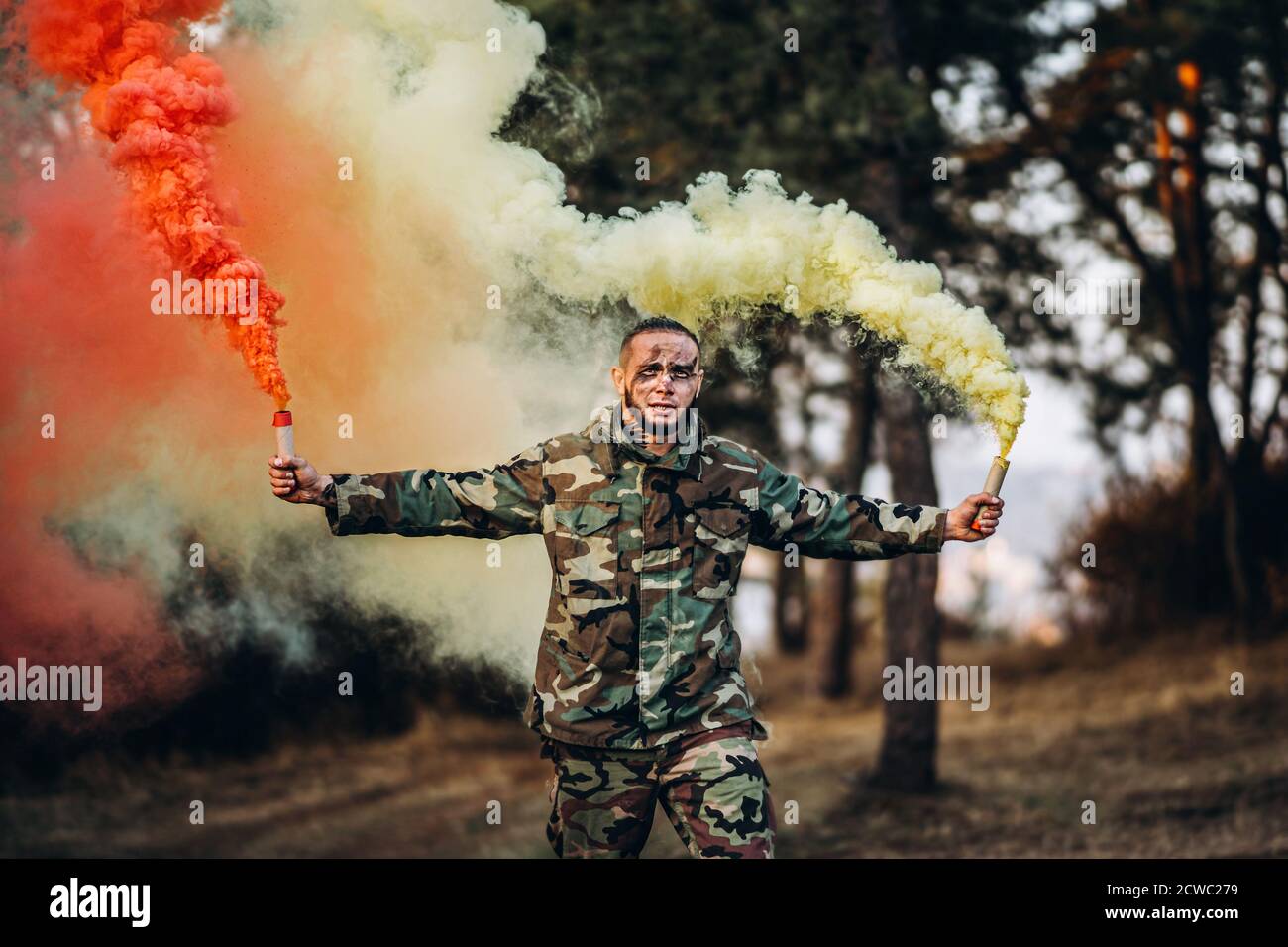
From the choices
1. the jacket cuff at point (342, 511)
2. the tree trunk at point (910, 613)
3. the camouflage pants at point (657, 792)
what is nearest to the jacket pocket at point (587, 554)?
the camouflage pants at point (657, 792)

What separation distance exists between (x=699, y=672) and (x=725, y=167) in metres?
5.53

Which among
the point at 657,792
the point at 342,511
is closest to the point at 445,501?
the point at 342,511

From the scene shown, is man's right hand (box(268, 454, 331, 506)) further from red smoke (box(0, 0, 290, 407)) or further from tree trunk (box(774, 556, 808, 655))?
tree trunk (box(774, 556, 808, 655))

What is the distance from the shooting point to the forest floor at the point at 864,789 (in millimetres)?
8766

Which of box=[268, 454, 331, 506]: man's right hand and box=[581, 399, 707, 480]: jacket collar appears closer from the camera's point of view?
box=[268, 454, 331, 506]: man's right hand

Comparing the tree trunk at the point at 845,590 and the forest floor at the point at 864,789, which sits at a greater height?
the tree trunk at the point at 845,590

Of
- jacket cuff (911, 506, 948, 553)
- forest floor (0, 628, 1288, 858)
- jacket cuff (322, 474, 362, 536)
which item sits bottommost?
forest floor (0, 628, 1288, 858)

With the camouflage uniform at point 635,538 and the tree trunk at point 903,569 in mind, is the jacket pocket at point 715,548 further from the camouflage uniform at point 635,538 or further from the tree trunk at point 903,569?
the tree trunk at point 903,569

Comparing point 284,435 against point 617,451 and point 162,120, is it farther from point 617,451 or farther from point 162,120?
point 162,120

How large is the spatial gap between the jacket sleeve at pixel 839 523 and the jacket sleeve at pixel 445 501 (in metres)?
0.79

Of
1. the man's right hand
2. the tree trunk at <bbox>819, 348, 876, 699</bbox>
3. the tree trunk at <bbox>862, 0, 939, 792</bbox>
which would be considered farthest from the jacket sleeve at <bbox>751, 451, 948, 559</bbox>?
the tree trunk at <bbox>819, 348, 876, 699</bbox>

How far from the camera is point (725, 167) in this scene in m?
9.27

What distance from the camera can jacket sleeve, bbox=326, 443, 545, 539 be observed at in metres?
4.53

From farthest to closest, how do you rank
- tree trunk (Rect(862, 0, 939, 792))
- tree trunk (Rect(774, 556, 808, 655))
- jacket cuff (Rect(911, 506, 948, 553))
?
1. tree trunk (Rect(774, 556, 808, 655))
2. tree trunk (Rect(862, 0, 939, 792))
3. jacket cuff (Rect(911, 506, 948, 553))
